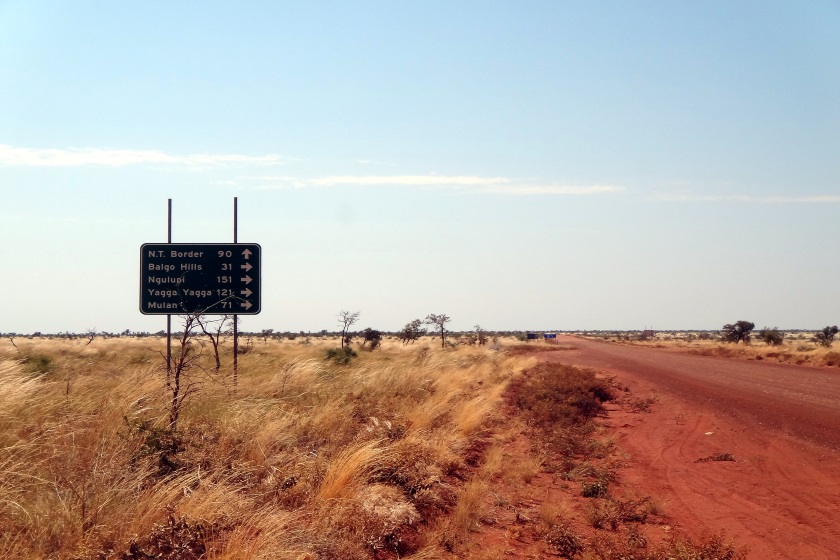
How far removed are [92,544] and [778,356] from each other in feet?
136

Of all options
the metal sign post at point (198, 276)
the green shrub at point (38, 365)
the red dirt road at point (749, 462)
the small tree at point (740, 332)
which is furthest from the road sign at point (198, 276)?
the small tree at point (740, 332)

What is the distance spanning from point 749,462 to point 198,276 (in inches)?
448

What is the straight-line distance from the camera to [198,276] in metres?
15.2

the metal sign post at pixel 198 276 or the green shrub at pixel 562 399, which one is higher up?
the metal sign post at pixel 198 276

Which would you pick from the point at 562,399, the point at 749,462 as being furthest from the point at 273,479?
the point at 562,399

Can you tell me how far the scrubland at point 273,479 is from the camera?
5164 millimetres

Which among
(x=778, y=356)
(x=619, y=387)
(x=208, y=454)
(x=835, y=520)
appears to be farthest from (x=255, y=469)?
(x=778, y=356)

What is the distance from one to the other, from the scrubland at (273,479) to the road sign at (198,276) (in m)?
2.66

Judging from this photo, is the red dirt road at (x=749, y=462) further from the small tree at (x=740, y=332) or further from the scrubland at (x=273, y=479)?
the small tree at (x=740, y=332)

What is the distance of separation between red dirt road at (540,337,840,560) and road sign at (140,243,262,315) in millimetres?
8671

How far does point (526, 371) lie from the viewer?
88.8 feet

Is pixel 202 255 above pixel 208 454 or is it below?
above

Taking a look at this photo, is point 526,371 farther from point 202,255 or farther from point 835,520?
point 835,520

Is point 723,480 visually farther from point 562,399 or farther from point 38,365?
point 38,365
